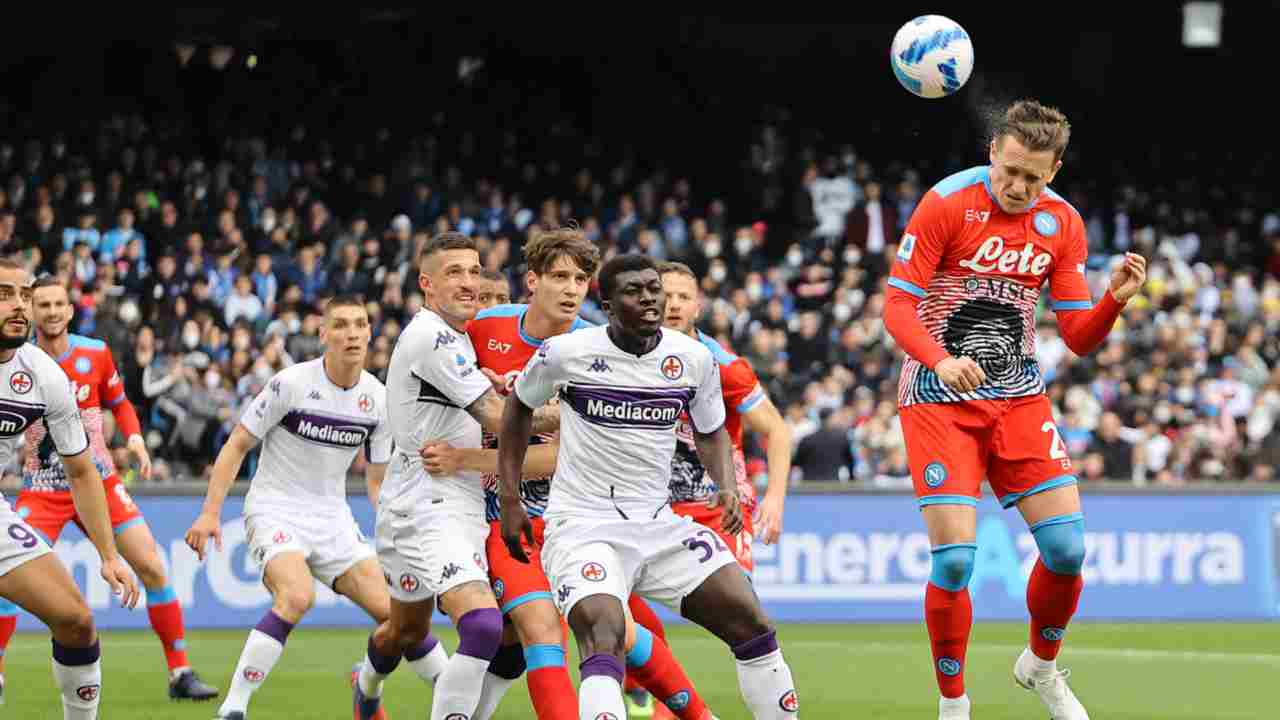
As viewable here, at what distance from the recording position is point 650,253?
83.6 ft

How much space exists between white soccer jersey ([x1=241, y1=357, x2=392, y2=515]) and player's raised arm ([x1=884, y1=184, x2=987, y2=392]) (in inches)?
128

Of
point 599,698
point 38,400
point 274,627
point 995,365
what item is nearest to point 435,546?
point 599,698

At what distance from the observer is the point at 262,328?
21609mm

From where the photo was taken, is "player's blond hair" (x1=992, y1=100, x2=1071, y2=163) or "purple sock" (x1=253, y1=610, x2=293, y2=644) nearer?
"player's blond hair" (x1=992, y1=100, x2=1071, y2=163)

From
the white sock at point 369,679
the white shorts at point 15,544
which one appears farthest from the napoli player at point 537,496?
the white shorts at point 15,544

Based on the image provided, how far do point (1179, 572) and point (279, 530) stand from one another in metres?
10.2

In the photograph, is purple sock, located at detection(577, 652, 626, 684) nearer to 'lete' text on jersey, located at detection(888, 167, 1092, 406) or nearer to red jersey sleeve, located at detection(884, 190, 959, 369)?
red jersey sleeve, located at detection(884, 190, 959, 369)

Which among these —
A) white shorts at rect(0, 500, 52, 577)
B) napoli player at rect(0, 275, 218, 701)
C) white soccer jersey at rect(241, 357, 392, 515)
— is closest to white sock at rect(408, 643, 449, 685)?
white soccer jersey at rect(241, 357, 392, 515)

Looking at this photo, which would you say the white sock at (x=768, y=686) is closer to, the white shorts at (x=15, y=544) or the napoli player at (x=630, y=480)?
the napoli player at (x=630, y=480)

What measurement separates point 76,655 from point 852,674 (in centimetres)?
592

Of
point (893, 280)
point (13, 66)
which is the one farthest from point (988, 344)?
point (13, 66)

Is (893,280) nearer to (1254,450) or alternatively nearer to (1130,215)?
(1254,450)

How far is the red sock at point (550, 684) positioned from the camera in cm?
711

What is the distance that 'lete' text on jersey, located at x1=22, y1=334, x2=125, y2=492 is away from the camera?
11578 mm
